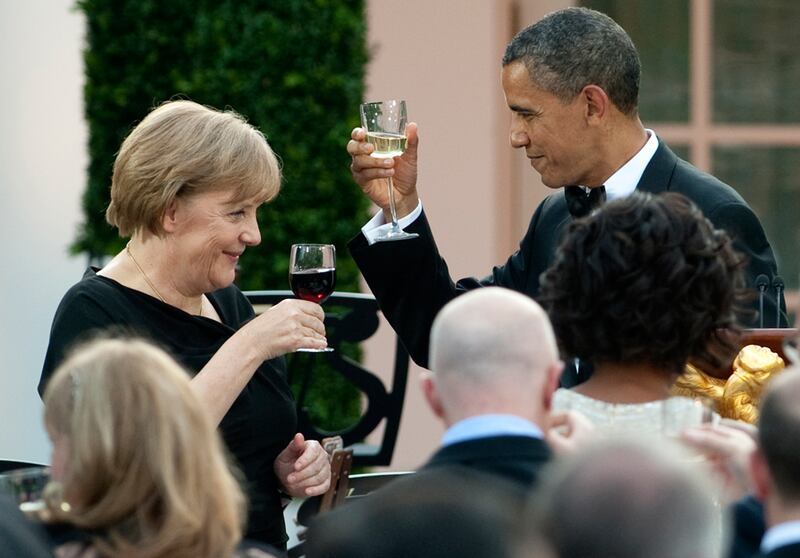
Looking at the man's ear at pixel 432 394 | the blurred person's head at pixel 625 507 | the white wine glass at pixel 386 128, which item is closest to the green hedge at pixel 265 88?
the white wine glass at pixel 386 128

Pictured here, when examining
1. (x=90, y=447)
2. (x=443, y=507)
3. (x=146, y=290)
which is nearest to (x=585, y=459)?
(x=443, y=507)

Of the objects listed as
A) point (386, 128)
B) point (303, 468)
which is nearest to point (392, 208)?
point (386, 128)

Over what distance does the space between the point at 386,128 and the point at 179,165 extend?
533 mm

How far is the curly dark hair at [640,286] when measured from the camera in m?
2.62

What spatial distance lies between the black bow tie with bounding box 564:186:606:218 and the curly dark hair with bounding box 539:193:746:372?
44.3 inches

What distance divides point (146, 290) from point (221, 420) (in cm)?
39

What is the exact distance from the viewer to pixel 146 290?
12.2 feet

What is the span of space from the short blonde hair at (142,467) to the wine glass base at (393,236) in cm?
171

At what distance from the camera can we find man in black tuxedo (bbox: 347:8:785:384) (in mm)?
3857

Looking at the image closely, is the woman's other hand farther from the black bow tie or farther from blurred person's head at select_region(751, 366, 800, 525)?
blurred person's head at select_region(751, 366, 800, 525)

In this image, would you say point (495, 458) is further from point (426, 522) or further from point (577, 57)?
point (577, 57)

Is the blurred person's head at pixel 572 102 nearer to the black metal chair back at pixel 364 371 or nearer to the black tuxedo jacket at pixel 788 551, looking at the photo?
the black metal chair back at pixel 364 371

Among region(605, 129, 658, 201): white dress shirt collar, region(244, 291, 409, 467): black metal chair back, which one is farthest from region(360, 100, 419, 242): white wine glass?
region(244, 291, 409, 467): black metal chair back

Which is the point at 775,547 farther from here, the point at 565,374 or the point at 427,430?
the point at 427,430
